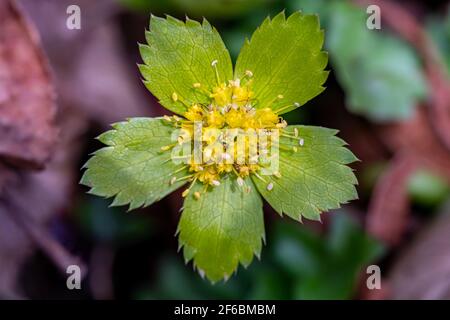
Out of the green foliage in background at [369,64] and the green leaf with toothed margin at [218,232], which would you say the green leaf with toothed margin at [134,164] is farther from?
the green foliage in background at [369,64]

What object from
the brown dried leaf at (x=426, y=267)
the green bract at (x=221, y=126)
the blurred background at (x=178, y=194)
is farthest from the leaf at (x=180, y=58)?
the brown dried leaf at (x=426, y=267)

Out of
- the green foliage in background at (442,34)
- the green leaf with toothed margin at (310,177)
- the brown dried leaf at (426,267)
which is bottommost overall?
the brown dried leaf at (426,267)

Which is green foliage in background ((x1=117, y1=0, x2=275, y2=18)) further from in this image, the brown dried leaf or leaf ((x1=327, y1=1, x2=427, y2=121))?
the brown dried leaf

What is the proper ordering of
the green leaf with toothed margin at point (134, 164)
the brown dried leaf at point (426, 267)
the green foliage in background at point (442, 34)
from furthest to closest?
1. the green foliage in background at point (442, 34)
2. the brown dried leaf at point (426, 267)
3. the green leaf with toothed margin at point (134, 164)

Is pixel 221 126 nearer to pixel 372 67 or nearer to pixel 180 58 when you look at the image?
pixel 180 58

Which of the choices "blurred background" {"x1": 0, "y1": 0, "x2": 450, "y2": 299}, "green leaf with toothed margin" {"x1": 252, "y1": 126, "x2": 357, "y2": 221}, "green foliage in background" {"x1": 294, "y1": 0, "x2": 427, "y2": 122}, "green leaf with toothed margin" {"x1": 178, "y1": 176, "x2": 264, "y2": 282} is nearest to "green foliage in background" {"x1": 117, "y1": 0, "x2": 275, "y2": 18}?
"blurred background" {"x1": 0, "y1": 0, "x2": 450, "y2": 299}

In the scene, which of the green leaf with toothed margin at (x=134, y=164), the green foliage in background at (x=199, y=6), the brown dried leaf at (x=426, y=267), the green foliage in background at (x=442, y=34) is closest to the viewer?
the green leaf with toothed margin at (x=134, y=164)
